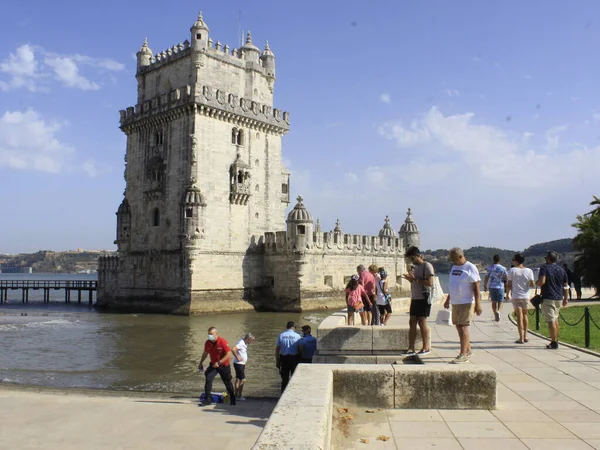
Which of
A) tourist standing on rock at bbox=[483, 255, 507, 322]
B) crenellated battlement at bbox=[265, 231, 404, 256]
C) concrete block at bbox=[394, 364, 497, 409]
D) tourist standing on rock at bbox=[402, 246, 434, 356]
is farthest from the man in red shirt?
crenellated battlement at bbox=[265, 231, 404, 256]

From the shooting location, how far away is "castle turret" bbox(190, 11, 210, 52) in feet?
120

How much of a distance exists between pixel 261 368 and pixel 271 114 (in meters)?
25.7

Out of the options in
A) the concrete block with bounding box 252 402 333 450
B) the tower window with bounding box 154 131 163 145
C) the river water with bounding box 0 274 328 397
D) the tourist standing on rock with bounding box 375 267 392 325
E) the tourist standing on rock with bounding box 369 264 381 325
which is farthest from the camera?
the tower window with bounding box 154 131 163 145

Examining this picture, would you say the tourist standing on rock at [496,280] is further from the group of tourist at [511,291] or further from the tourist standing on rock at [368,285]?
the tourist standing on rock at [368,285]

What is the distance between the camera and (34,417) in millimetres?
11312

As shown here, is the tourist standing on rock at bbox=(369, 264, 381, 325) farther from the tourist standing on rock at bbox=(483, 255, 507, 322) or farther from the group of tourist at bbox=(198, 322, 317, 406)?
the tourist standing on rock at bbox=(483, 255, 507, 322)

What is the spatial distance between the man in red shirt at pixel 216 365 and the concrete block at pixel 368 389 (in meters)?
5.66

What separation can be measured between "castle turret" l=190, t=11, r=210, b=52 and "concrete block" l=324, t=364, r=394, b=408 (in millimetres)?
33053

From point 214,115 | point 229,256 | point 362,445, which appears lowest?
point 362,445

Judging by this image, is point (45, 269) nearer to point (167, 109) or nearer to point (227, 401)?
point (167, 109)

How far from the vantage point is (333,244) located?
39562mm

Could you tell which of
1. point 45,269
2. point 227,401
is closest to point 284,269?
point 227,401

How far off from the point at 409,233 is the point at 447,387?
134ft

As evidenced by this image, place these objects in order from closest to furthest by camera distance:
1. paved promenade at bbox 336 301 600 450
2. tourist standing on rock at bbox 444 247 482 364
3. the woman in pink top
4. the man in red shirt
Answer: paved promenade at bbox 336 301 600 450
tourist standing on rock at bbox 444 247 482 364
the man in red shirt
the woman in pink top
